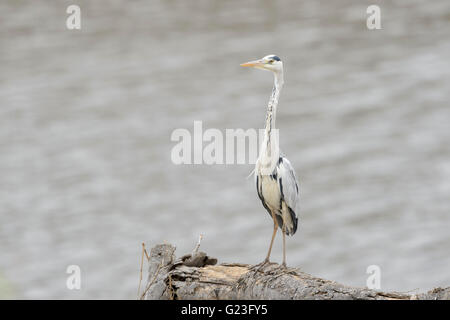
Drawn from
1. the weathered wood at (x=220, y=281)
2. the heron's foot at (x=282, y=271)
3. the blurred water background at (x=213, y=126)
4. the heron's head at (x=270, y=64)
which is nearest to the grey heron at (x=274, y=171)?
the heron's head at (x=270, y=64)

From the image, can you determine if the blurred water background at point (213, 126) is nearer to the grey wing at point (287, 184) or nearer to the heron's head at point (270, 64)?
the grey wing at point (287, 184)

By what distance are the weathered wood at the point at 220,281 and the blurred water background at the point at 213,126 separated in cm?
548

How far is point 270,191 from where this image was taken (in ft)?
20.7

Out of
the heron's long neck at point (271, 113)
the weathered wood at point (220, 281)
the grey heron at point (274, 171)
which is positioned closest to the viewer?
the weathered wood at point (220, 281)

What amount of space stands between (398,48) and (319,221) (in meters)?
5.68

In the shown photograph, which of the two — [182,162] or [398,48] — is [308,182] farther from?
[398,48]

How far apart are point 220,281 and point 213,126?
971 centimetres

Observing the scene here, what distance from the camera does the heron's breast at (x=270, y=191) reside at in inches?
247

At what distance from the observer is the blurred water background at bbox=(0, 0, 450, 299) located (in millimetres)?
12938

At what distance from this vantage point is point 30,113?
16.3 meters

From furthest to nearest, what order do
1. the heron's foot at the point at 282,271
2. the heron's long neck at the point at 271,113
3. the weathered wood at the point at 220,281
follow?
the heron's long neck at the point at 271,113, the heron's foot at the point at 282,271, the weathered wood at the point at 220,281

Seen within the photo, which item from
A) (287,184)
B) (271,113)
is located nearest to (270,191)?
(287,184)

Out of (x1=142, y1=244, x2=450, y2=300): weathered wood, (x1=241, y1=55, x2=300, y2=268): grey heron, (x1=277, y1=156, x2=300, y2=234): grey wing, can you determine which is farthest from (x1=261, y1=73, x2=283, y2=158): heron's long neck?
(x1=142, y1=244, x2=450, y2=300): weathered wood

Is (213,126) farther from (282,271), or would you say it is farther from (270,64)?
(282,271)
